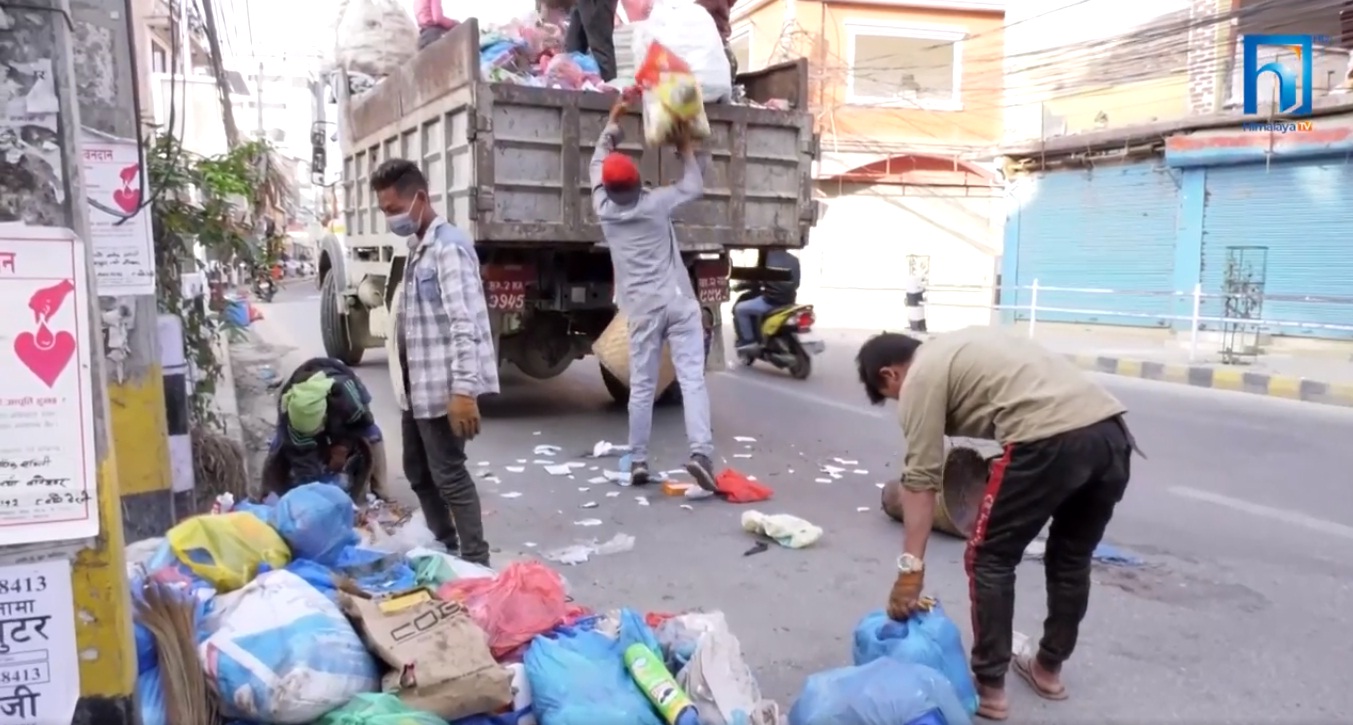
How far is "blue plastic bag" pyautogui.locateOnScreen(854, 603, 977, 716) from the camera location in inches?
120

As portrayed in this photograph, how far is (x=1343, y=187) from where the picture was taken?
1333 centimetres

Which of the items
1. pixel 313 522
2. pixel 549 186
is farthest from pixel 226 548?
pixel 549 186

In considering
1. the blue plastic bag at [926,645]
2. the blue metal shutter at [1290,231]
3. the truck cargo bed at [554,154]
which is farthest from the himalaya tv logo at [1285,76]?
the blue plastic bag at [926,645]

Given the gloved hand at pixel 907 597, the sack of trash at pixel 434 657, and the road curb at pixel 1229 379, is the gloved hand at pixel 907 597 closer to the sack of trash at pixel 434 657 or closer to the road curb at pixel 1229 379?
the sack of trash at pixel 434 657

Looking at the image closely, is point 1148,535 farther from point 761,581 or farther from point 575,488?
point 575,488

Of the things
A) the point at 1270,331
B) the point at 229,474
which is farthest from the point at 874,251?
the point at 229,474

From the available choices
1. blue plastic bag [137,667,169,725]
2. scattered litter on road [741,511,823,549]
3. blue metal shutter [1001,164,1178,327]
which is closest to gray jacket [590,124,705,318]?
scattered litter on road [741,511,823,549]

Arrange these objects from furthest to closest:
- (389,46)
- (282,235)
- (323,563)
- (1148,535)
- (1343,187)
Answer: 1. (1343,187)
2. (389,46)
3. (282,235)
4. (1148,535)
5. (323,563)

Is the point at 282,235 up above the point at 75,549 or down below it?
above

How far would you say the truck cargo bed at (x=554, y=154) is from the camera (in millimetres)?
6633

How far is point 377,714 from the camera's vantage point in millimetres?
2643

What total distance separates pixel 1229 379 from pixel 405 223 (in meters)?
9.43

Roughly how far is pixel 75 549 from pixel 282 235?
4.90 m

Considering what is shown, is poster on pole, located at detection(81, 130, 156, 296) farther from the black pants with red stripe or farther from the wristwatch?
the black pants with red stripe
